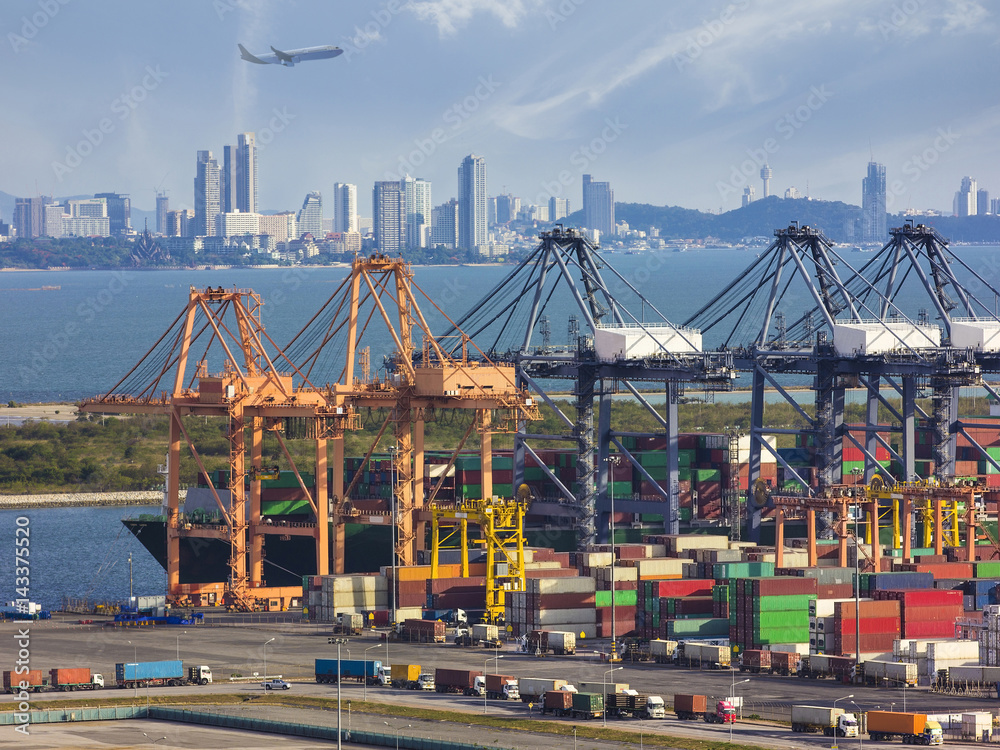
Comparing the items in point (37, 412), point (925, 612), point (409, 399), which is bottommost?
point (925, 612)

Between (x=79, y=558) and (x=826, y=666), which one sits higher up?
(x=826, y=666)

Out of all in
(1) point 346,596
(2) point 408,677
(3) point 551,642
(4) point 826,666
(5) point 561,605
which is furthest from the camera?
(1) point 346,596

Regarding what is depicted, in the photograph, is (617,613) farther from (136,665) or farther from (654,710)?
(136,665)

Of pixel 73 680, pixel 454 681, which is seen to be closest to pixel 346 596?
pixel 454 681

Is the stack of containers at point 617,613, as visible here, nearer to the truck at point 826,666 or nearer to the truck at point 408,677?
the truck at point 826,666

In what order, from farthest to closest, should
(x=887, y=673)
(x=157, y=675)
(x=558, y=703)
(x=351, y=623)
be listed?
1. (x=351, y=623)
2. (x=157, y=675)
3. (x=887, y=673)
4. (x=558, y=703)

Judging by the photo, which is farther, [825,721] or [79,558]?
[79,558]

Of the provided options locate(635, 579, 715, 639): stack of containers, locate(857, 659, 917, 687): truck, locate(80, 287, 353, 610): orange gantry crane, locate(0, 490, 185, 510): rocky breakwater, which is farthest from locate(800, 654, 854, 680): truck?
locate(0, 490, 185, 510): rocky breakwater
